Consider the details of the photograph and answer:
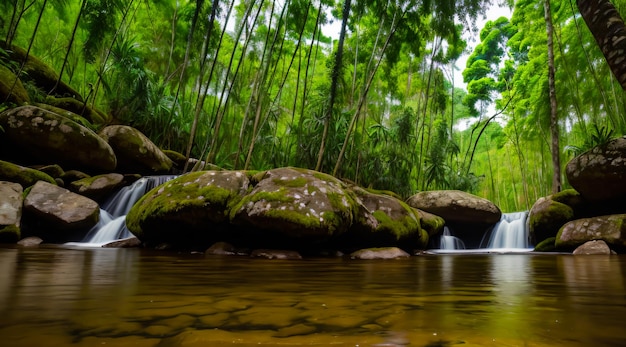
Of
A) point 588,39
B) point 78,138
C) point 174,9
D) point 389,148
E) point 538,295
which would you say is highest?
point 174,9

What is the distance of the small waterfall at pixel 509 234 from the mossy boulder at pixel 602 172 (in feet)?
5.89

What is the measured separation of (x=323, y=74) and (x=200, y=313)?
16766mm

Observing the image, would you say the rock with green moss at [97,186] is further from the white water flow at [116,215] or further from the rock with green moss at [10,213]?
the rock with green moss at [10,213]

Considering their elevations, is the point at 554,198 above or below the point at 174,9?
below

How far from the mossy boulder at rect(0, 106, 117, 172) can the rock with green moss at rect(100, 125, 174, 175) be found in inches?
25.0

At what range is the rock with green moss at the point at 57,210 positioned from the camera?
5.50m

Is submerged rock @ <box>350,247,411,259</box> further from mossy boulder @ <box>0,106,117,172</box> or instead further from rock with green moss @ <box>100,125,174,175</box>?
rock with green moss @ <box>100,125,174,175</box>

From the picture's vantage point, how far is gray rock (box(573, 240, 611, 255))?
5578mm

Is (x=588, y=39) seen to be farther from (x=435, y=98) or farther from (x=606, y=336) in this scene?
(x=606, y=336)

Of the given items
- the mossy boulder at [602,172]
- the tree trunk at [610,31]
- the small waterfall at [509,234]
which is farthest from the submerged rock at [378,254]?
the small waterfall at [509,234]

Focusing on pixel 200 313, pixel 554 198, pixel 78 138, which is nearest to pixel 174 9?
pixel 78 138

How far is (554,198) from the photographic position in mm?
7770

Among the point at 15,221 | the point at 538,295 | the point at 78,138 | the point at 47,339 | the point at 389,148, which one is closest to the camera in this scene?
the point at 47,339

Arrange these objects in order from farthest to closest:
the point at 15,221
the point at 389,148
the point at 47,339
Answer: the point at 389,148 → the point at 15,221 → the point at 47,339
